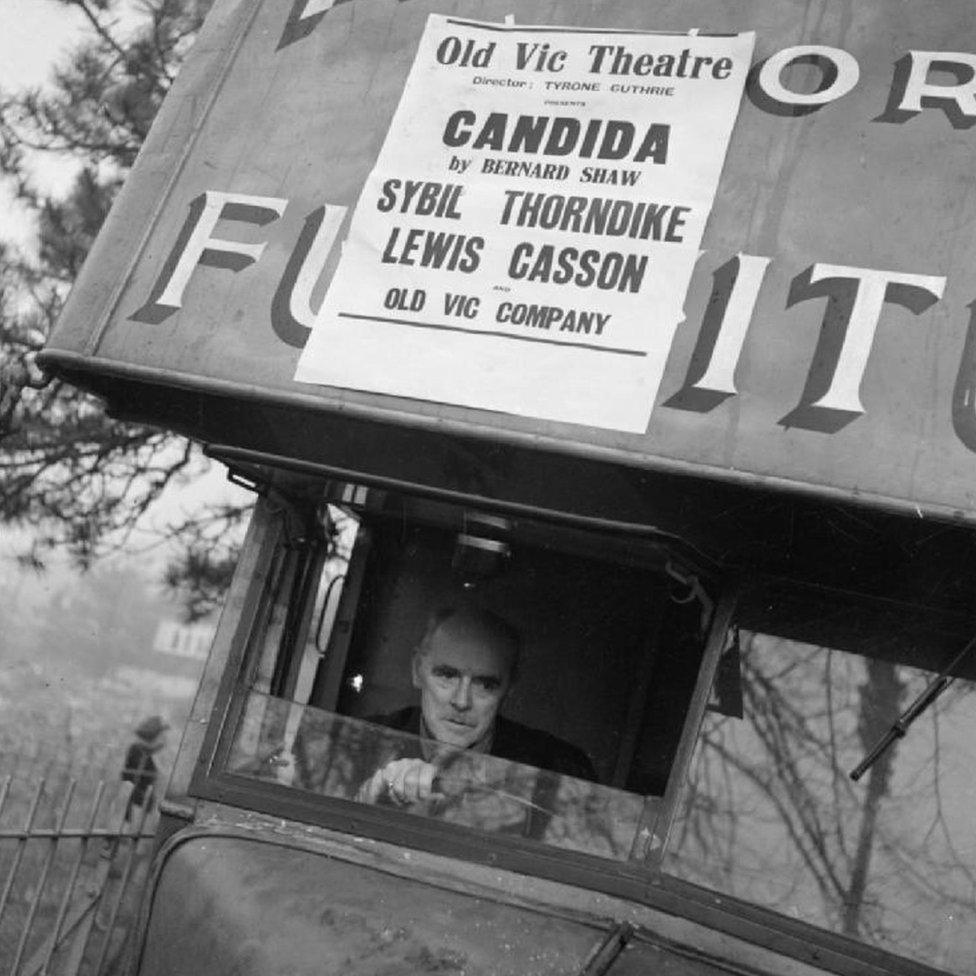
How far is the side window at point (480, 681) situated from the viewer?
146 inches

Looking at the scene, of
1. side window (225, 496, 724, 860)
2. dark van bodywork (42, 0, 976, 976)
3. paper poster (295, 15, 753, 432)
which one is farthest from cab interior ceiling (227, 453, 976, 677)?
paper poster (295, 15, 753, 432)

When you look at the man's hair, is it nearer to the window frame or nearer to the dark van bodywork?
the dark van bodywork

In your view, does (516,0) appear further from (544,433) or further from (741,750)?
(741,750)

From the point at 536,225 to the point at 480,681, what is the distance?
4.31ft

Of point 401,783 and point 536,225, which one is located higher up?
point 536,225

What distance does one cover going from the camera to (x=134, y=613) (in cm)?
3238

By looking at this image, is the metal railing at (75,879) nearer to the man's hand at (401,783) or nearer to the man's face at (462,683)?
the man's hand at (401,783)

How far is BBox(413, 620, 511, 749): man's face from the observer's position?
418 cm

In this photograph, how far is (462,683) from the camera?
4.20 meters

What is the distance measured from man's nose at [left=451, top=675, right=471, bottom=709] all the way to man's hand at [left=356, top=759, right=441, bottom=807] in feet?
1.33

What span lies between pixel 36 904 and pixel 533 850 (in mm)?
2246

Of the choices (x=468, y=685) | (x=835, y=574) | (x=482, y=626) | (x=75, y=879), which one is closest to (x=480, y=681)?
(x=468, y=685)

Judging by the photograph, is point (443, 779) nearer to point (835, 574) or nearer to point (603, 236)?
point (835, 574)

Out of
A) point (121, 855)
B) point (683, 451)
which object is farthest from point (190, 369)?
point (121, 855)
